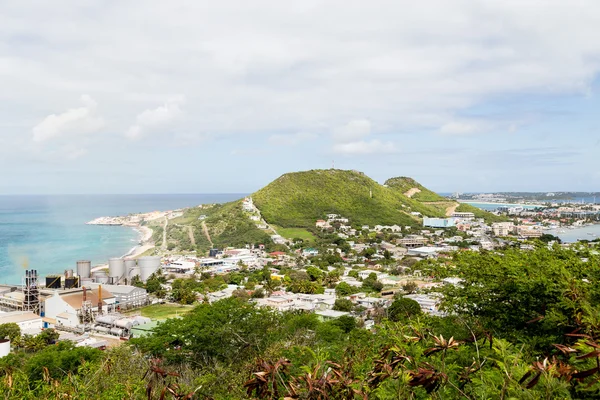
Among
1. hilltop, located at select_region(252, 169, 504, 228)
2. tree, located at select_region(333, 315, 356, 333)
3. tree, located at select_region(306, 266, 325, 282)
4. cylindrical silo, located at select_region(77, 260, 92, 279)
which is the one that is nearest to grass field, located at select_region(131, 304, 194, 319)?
cylindrical silo, located at select_region(77, 260, 92, 279)

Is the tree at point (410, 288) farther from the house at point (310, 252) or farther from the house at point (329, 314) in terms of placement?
the house at point (310, 252)

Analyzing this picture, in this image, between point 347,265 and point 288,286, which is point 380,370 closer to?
point 288,286

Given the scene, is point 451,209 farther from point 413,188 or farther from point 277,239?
point 277,239

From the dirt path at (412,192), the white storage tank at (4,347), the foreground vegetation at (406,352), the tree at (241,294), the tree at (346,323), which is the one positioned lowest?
the tree at (241,294)

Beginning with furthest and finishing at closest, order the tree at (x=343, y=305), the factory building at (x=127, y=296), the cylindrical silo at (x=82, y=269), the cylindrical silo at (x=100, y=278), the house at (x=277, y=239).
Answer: the house at (x=277, y=239) → the cylindrical silo at (x=100, y=278) → the cylindrical silo at (x=82, y=269) → the factory building at (x=127, y=296) → the tree at (x=343, y=305)

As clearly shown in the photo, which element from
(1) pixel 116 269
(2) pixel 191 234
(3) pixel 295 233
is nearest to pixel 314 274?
(1) pixel 116 269

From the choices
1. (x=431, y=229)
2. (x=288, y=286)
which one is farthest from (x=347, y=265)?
(x=431, y=229)

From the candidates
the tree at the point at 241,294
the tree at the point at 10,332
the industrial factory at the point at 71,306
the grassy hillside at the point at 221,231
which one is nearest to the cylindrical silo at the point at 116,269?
the industrial factory at the point at 71,306
